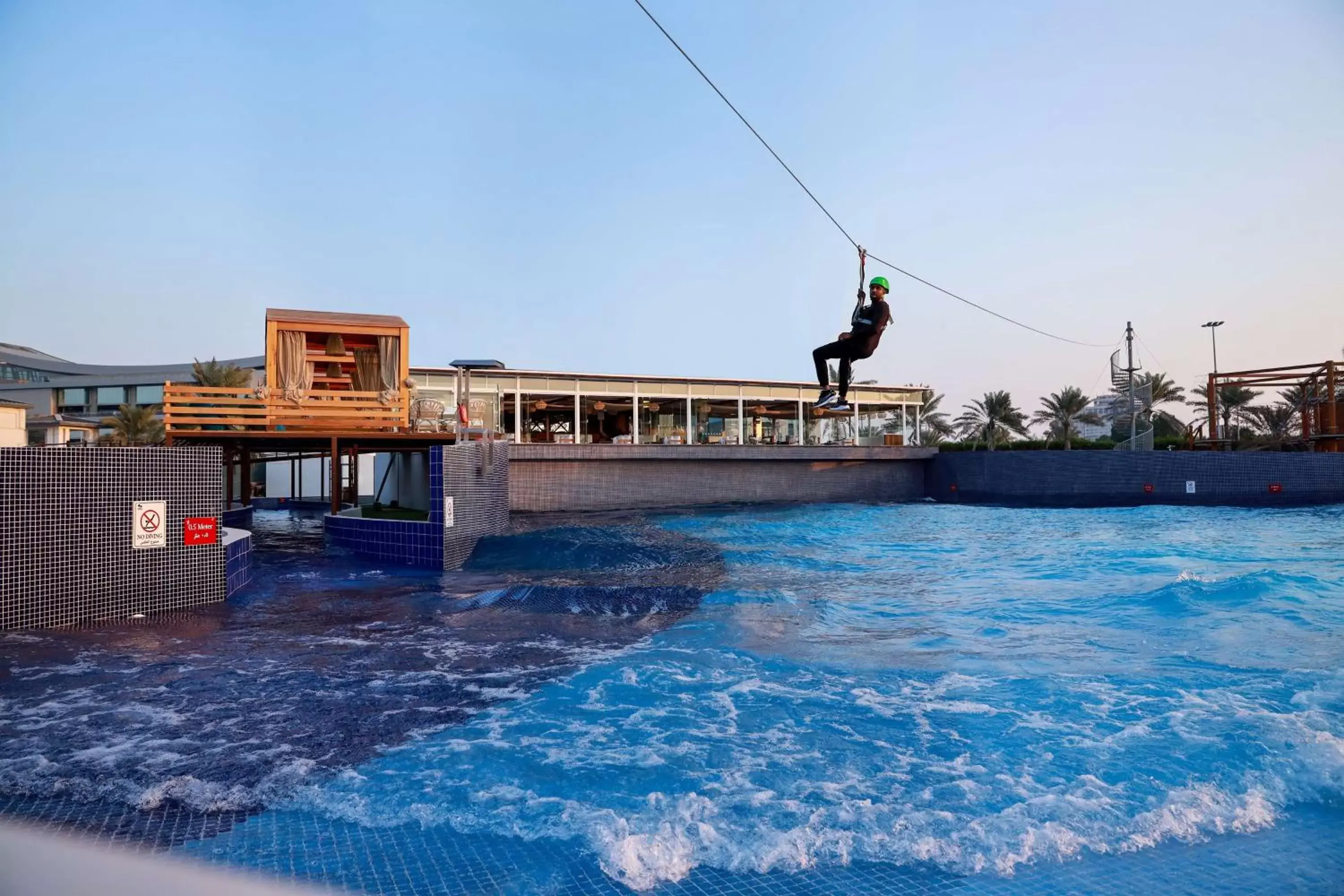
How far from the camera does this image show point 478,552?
12.1 meters

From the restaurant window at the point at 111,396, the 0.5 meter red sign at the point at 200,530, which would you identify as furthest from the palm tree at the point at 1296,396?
the restaurant window at the point at 111,396

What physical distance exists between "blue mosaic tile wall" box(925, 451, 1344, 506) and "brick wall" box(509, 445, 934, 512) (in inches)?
117

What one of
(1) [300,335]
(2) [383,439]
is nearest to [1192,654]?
(2) [383,439]

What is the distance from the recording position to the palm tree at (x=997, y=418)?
38000 millimetres

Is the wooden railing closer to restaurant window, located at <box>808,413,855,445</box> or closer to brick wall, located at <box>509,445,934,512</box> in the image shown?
brick wall, located at <box>509,445,934,512</box>

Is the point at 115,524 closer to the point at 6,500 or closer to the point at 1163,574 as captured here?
the point at 6,500

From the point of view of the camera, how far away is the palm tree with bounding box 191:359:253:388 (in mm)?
27828

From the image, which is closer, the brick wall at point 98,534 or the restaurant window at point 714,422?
the brick wall at point 98,534

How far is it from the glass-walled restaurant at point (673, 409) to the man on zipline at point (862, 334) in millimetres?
15784

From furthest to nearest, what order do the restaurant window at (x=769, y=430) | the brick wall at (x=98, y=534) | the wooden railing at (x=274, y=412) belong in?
the restaurant window at (x=769, y=430) → the wooden railing at (x=274, y=412) → the brick wall at (x=98, y=534)

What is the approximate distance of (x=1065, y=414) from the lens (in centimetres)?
3650

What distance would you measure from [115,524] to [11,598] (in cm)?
94

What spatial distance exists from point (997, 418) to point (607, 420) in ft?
67.0

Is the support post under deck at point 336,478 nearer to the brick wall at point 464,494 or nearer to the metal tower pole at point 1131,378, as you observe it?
the brick wall at point 464,494
